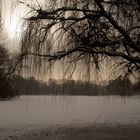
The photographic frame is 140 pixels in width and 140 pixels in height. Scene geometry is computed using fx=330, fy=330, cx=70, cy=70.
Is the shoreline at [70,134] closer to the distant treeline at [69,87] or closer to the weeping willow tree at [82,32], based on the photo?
the distant treeline at [69,87]

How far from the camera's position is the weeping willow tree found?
7.36 metres

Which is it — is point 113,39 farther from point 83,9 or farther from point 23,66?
point 23,66

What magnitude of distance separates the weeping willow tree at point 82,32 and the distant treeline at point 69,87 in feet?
1.42

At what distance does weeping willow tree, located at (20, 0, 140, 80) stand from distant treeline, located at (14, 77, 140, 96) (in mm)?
433

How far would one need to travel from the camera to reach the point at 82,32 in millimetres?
7820

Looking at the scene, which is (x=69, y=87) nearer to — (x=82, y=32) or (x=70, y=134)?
(x=82, y=32)

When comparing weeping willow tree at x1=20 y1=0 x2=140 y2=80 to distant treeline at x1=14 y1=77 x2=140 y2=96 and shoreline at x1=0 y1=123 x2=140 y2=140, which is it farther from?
shoreline at x1=0 y1=123 x2=140 y2=140

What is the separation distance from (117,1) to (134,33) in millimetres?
1000

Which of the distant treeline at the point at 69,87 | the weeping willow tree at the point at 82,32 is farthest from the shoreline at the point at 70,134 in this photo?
the weeping willow tree at the point at 82,32

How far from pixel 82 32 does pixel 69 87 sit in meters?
1.34

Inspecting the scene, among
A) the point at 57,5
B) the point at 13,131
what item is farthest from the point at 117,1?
the point at 13,131

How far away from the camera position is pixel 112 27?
26.2ft

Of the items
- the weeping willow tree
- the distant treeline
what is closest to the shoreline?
the distant treeline

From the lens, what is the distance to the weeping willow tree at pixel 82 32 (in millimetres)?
7363
